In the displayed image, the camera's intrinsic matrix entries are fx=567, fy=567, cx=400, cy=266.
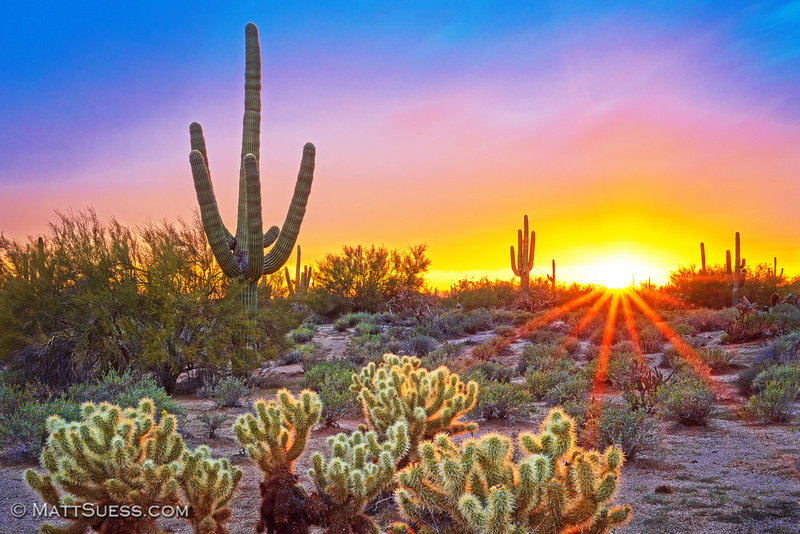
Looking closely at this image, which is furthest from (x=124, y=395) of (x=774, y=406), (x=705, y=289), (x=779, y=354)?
(x=705, y=289)

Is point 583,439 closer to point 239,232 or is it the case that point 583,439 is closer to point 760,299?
point 239,232

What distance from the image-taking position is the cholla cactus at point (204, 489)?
3.69 meters

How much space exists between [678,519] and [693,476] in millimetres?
1403

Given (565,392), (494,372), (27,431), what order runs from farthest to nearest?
(494,372), (565,392), (27,431)

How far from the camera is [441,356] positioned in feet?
45.9

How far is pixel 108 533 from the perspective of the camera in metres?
3.64

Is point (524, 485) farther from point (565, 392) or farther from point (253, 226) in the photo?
point (253, 226)

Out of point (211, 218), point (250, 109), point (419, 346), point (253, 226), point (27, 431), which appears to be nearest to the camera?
point (27, 431)

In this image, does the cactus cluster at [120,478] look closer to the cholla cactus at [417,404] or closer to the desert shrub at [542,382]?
the cholla cactus at [417,404]

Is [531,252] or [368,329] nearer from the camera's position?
[368,329]

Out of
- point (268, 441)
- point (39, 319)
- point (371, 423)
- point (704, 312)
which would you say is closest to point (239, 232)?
point (39, 319)

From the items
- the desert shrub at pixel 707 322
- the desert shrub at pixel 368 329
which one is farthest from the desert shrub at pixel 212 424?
the desert shrub at pixel 707 322

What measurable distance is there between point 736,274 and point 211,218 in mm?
23744

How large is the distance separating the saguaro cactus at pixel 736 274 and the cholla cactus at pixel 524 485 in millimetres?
24508
